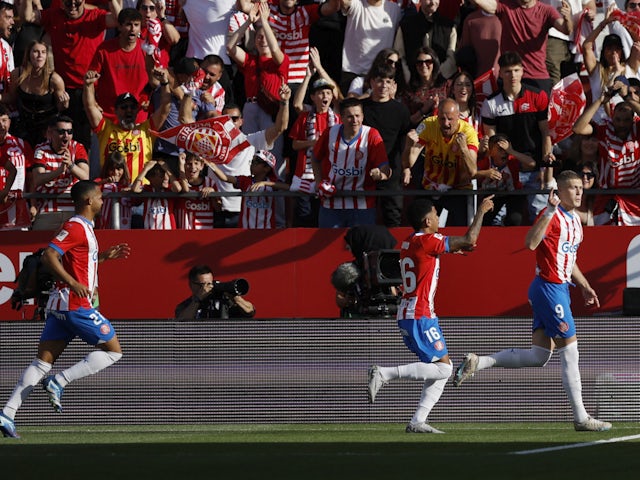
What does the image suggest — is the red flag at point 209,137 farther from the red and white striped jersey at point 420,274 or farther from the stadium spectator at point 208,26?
the red and white striped jersey at point 420,274

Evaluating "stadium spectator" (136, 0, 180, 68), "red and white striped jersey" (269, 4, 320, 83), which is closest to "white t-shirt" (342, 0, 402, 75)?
"red and white striped jersey" (269, 4, 320, 83)

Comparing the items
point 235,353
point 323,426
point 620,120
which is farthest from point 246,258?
point 620,120

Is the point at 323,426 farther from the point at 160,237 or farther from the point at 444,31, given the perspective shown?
the point at 444,31

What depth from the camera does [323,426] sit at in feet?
41.4

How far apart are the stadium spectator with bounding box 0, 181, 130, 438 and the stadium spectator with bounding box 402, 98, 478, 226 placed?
4521mm

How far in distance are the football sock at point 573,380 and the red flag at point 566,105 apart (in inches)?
176

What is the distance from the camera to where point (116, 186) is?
1558 cm

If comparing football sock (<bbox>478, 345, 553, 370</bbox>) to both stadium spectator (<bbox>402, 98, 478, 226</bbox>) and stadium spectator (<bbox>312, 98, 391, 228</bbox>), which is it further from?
stadium spectator (<bbox>312, 98, 391, 228</bbox>)

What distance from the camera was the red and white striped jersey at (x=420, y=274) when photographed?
11109 millimetres

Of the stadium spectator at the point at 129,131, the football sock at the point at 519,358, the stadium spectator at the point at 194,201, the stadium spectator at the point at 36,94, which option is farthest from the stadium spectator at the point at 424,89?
the football sock at the point at 519,358

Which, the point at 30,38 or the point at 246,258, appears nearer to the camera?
the point at 246,258

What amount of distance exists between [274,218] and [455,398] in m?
3.83

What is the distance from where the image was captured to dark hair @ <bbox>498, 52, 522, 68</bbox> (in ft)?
50.3
